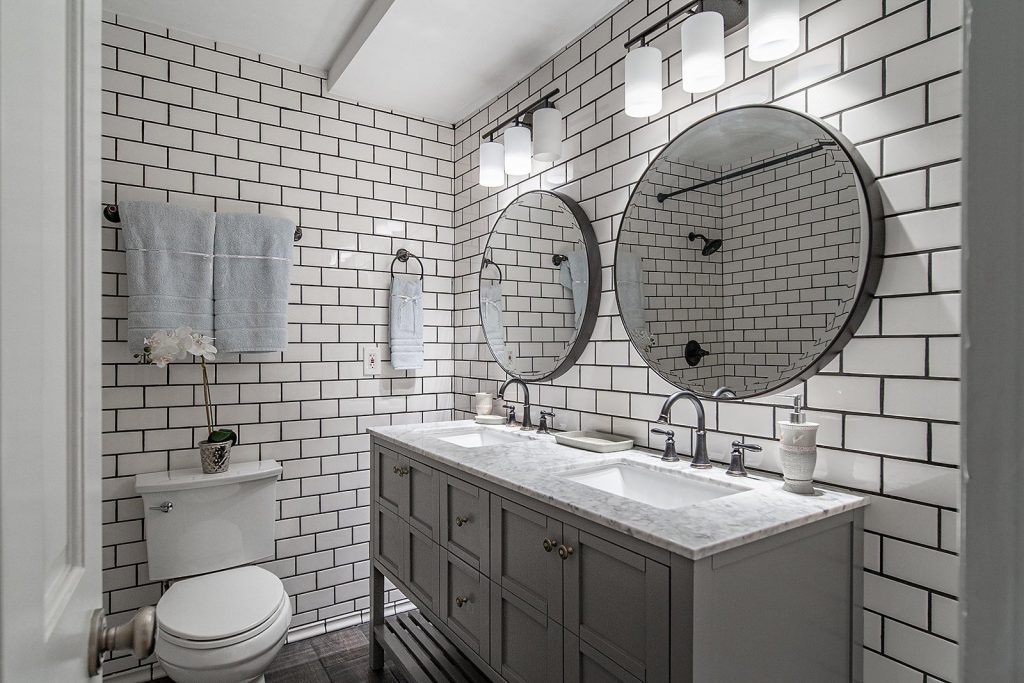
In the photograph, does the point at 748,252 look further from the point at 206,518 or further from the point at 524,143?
the point at 206,518

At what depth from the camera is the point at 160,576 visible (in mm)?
2197

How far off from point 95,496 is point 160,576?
187 centimetres

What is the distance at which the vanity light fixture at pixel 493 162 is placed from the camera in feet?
8.41

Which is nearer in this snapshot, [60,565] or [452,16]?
[60,565]

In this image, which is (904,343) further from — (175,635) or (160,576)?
(160,576)

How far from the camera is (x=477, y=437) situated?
8.29 ft

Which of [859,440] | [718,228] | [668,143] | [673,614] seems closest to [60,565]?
[673,614]

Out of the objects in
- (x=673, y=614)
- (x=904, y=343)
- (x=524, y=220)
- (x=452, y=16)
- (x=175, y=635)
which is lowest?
(x=175, y=635)

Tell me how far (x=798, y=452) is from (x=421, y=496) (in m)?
1.22

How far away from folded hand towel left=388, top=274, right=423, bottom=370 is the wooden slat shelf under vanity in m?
1.18

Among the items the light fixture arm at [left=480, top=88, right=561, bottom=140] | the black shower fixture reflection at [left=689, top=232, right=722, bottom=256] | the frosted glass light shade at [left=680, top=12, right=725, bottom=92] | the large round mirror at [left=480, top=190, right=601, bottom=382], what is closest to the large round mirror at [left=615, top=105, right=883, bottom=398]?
the black shower fixture reflection at [left=689, top=232, right=722, bottom=256]

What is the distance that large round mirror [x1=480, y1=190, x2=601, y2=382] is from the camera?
7.25 feet

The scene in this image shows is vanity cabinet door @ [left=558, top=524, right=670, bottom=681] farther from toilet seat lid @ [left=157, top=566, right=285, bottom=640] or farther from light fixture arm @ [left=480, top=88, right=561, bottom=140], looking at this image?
light fixture arm @ [left=480, top=88, right=561, bottom=140]

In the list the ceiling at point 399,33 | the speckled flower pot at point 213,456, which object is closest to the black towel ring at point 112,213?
the ceiling at point 399,33
